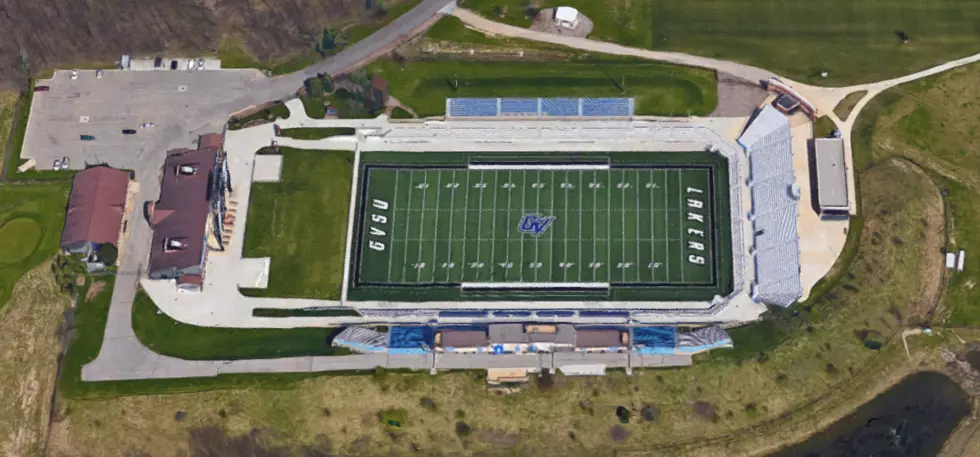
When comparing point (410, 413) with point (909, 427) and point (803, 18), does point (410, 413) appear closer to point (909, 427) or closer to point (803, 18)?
point (909, 427)

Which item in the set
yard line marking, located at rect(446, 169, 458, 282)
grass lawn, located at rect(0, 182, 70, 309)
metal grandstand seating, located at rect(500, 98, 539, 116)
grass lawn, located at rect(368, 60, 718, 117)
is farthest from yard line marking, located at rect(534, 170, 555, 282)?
grass lawn, located at rect(0, 182, 70, 309)

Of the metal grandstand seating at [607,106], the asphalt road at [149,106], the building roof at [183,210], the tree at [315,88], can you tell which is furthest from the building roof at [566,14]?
the building roof at [183,210]

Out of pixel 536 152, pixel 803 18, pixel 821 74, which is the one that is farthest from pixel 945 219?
pixel 536 152

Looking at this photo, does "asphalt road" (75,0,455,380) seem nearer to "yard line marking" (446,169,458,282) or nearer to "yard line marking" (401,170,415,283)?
"yard line marking" (401,170,415,283)

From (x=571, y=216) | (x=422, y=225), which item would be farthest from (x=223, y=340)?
(x=571, y=216)

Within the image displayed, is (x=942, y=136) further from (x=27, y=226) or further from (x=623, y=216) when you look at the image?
(x=27, y=226)

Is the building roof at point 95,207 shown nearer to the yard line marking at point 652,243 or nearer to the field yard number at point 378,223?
the field yard number at point 378,223
